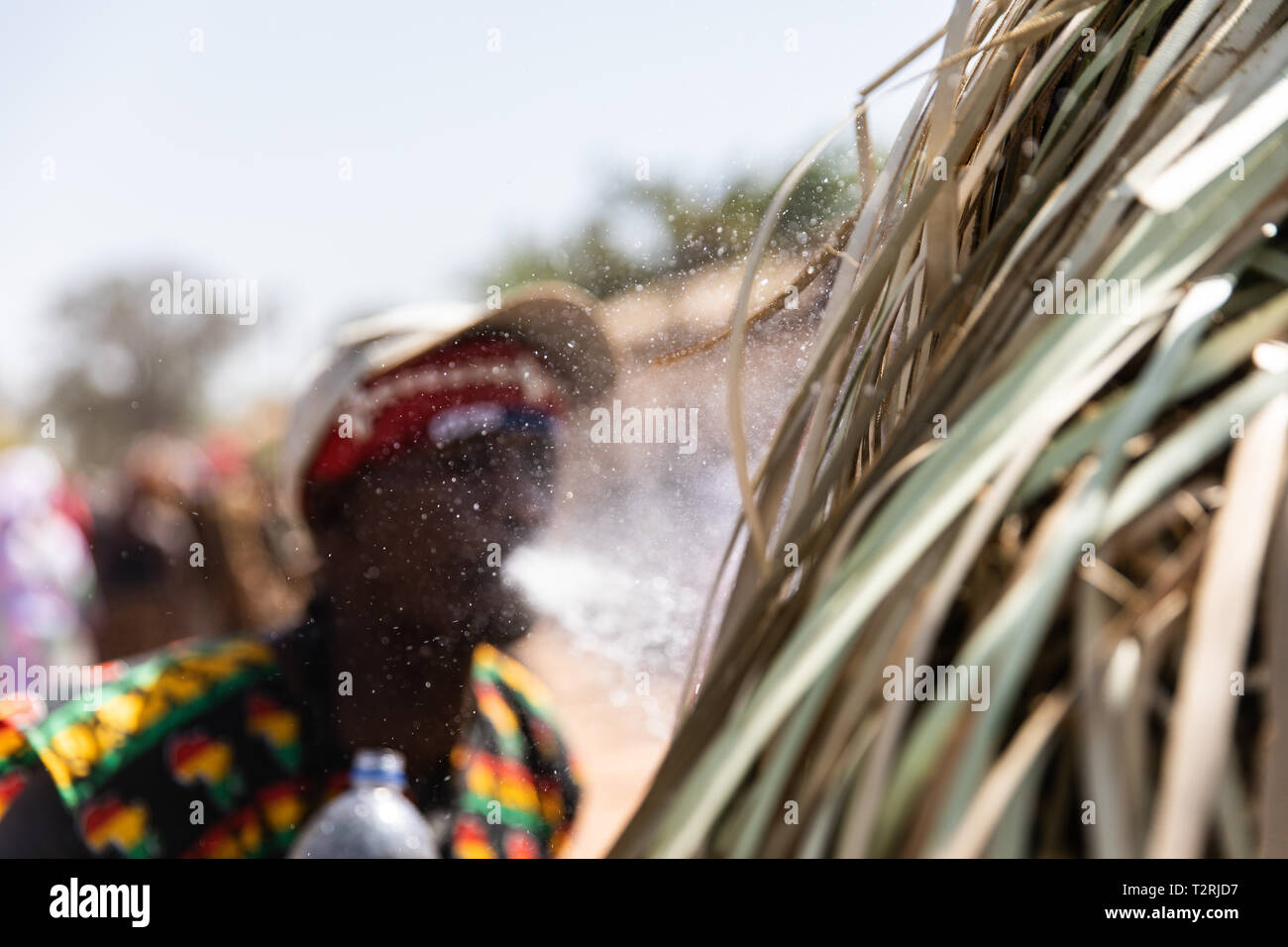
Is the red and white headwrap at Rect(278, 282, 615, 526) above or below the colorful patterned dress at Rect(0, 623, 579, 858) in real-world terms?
above

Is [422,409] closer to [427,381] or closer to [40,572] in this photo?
[427,381]

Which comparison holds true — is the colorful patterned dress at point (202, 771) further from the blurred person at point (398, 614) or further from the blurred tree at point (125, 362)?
the blurred tree at point (125, 362)

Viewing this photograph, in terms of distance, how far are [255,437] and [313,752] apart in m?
4.96

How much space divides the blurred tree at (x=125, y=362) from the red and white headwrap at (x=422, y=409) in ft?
38.3

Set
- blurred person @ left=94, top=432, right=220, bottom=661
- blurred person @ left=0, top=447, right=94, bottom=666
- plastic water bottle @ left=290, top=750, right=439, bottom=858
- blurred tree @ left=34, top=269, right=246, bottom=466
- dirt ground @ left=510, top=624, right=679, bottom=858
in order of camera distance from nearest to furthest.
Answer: plastic water bottle @ left=290, top=750, right=439, bottom=858 < dirt ground @ left=510, top=624, right=679, bottom=858 < blurred person @ left=0, top=447, right=94, bottom=666 < blurred person @ left=94, top=432, right=220, bottom=661 < blurred tree @ left=34, top=269, right=246, bottom=466

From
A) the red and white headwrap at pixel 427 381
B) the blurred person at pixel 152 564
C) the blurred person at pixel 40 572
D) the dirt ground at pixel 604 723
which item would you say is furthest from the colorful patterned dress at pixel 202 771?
the blurred person at pixel 40 572

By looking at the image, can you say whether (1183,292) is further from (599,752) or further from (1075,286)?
(599,752)

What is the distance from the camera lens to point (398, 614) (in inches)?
66.9

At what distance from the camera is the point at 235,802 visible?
1.52m

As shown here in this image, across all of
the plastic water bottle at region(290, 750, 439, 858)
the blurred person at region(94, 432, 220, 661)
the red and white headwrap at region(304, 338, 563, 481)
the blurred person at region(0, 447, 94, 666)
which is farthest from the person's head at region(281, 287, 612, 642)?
the blurred person at region(0, 447, 94, 666)

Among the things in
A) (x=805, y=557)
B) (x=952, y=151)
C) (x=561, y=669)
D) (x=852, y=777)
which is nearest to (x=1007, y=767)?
(x=852, y=777)

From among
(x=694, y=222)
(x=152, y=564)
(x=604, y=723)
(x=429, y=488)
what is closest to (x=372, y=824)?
(x=429, y=488)

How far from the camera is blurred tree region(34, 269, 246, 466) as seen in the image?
42.1ft

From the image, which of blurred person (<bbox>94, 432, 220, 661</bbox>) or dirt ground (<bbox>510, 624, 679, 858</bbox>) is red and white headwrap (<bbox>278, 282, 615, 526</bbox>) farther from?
blurred person (<bbox>94, 432, 220, 661</bbox>)
